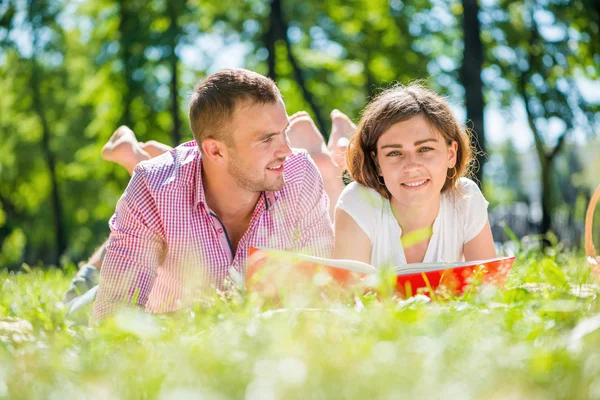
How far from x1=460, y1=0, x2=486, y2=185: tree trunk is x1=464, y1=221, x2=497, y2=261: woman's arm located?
4706 mm

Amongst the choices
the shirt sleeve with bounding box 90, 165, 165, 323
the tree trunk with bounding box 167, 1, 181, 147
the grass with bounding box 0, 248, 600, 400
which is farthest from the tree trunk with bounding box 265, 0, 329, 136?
the grass with bounding box 0, 248, 600, 400

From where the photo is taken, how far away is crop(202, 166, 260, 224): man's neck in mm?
3652

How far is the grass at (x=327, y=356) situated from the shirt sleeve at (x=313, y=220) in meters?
1.69

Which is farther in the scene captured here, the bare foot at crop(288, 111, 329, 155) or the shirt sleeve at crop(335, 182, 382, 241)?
the bare foot at crop(288, 111, 329, 155)

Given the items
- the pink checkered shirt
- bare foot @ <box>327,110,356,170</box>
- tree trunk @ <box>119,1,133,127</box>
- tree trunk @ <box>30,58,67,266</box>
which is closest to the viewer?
the pink checkered shirt

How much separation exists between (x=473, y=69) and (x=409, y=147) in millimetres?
5393

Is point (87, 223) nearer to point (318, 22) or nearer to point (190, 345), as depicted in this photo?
point (318, 22)

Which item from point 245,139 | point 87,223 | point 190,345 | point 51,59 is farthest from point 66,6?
point 190,345

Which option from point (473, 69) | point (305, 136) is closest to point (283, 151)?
point (305, 136)

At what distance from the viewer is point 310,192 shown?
3768mm

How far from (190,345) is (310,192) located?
2208mm

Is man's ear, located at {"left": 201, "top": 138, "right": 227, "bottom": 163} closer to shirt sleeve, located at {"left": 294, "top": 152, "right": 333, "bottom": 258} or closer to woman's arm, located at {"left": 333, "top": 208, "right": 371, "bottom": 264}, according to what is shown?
shirt sleeve, located at {"left": 294, "top": 152, "right": 333, "bottom": 258}

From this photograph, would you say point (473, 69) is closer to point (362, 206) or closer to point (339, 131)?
point (339, 131)

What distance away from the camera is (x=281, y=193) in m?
3.70
